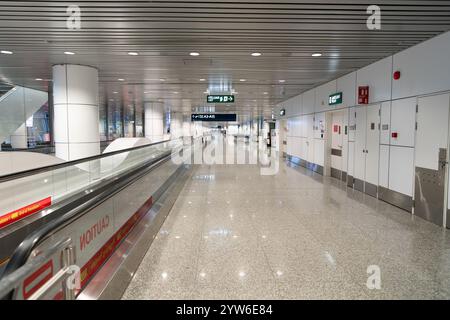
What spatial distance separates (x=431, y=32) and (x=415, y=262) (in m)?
4.18

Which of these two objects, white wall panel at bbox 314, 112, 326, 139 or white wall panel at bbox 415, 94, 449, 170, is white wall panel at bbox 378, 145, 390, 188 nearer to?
white wall panel at bbox 415, 94, 449, 170

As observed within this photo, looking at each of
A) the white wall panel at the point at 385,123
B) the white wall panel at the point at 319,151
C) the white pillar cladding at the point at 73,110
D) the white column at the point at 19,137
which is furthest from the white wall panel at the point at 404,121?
the white column at the point at 19,137

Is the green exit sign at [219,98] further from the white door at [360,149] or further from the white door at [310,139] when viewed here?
the white door at [360,149]

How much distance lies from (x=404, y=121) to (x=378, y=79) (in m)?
1.62

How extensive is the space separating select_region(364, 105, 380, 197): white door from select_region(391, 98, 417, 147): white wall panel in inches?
29.5

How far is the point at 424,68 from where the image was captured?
20.2ft

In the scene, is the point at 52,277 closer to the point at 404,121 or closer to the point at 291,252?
the point at 291,252

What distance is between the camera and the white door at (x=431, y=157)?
18.5ft

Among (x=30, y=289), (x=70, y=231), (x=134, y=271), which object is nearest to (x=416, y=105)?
(x=134, y=271)

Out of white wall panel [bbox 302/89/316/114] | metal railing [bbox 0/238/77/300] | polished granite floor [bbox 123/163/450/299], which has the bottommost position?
polished granite floor [bbox 123/163/450/299]

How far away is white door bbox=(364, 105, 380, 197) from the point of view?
8.01 m

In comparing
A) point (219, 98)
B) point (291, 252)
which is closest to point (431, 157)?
point (291, 252)

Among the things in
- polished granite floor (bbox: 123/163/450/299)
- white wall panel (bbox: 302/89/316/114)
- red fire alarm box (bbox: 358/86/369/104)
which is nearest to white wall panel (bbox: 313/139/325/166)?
white wall panel (bbox: 302/89/316/114)
